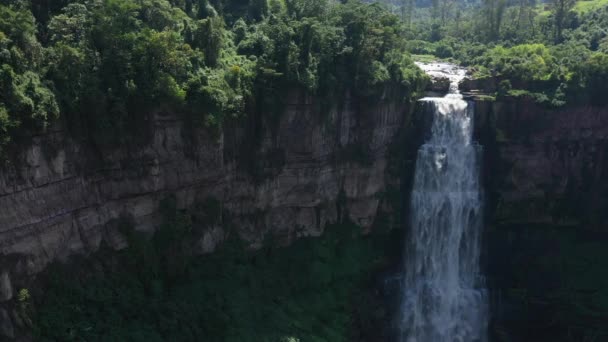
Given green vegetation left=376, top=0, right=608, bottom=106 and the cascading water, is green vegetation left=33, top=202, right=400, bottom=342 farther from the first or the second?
green vegetation left=376, top=0, right=608, bottom=106

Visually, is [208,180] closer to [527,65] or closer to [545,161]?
[545,161]

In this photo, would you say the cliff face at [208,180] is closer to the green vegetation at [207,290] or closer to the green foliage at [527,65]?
the green vegetation at [207,290]

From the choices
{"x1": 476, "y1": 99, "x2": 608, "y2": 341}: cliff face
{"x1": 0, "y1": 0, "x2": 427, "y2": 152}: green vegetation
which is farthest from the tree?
{"x1": 0, "y1": 0, "x2": 427, "y2": 152}: green vegetation

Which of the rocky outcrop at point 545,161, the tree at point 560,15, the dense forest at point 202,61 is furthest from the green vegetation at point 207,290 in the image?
the tree at point 560,15

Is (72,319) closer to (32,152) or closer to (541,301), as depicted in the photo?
(32,152)

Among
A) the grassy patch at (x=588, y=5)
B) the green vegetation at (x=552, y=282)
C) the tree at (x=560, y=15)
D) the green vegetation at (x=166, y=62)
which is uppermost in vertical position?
the grassy patch at (x=588, y=5)

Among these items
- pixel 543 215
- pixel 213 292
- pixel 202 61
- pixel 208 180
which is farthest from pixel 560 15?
pixel 213 292

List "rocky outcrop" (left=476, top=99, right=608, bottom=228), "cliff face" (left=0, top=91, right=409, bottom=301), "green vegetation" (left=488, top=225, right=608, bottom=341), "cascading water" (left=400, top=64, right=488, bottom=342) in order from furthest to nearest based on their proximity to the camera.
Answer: "cascading water" (left=400, top=64, right=488, bottom=342) < "rocky outcrop" (left=476, top=99, right=608, bottom=228) < "green vegetation" (left=488, top=225, right=608, bottom=341) < "cliff face" (left=0, top=91, right=409, bottom=301)
